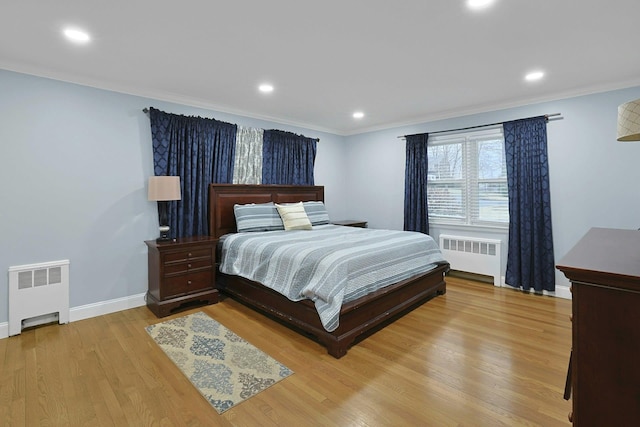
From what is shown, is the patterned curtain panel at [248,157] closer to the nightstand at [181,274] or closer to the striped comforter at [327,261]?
the striped comforter at [327,261]

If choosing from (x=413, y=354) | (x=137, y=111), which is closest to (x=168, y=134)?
(x=137, y=111)

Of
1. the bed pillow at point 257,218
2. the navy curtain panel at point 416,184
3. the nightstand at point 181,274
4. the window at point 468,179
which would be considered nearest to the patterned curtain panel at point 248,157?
the bed pillow at point 257,218

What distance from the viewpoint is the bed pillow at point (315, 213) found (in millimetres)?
4664

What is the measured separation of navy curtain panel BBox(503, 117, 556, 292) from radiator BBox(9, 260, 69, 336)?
5101 mm

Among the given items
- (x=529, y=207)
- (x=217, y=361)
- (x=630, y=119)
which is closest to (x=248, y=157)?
(x=217, y=361)

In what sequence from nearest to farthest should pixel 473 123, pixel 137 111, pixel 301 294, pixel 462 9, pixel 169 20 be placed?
pixel 462 9 < pixel 169 20 < pixel 301 294 < pixel 137 111 < pixel 473 123

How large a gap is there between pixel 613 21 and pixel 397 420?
2.96 metres

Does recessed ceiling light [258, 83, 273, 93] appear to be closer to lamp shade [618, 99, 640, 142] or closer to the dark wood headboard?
the dark wood headboard

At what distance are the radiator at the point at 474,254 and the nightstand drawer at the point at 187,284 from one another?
3361mm

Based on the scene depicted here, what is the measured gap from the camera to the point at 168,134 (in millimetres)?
3629

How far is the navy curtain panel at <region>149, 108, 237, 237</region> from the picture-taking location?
141 inches

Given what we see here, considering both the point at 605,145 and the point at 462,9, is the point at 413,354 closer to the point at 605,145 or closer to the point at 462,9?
the point at 462,9

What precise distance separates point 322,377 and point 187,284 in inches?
76.8

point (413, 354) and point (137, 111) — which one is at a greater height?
point (137, 111)
